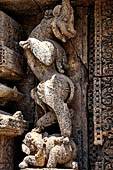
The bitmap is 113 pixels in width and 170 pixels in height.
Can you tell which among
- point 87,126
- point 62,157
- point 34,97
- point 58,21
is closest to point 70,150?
point 62,157

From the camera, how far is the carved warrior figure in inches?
154

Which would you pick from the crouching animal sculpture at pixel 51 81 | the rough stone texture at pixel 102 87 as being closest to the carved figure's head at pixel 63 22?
the crouching animal sculpture at pixel 51 81

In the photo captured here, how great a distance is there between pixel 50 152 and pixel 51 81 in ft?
2.85

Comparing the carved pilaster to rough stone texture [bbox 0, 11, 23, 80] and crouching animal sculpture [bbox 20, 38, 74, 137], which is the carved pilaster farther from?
rough stone texture [bbox 0, 11, 23, 80]

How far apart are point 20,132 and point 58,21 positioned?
4.96ft

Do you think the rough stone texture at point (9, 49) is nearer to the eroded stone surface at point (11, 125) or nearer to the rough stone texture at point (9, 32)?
the rough stone texture at point (9, 32)

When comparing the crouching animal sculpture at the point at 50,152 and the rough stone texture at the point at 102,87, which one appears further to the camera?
the rough stone texture at the point at 102,87

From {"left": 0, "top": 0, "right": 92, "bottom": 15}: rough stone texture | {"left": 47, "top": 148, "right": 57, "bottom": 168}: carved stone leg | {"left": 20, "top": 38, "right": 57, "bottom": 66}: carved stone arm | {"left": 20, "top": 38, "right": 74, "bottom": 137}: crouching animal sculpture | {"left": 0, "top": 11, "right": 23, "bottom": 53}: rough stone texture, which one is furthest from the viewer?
{"left": 0, "top": 0, "right": 92, "bottom": 15}: rough stone texture

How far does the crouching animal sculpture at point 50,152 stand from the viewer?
366 cm

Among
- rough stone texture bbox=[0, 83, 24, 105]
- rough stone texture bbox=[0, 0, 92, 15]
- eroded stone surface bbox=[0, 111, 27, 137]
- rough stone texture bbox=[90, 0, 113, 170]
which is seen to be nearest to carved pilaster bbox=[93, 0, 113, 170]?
rough stone texture bbox=[90, 0, 113, 170]

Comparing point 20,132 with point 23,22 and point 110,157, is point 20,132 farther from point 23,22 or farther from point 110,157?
point 23,22

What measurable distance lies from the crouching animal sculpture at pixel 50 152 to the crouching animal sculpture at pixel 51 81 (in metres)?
0.14

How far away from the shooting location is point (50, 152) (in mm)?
3691

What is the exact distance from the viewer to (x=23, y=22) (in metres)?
4.79
